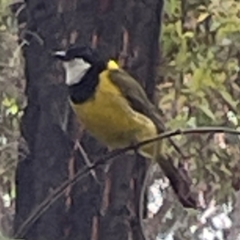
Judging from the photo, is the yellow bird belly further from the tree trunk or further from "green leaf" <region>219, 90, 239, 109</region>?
"green leaf" <region>219, 90, 239, 109</region>

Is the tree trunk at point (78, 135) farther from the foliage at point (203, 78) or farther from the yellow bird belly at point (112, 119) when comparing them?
the foliage at point (203, 78)

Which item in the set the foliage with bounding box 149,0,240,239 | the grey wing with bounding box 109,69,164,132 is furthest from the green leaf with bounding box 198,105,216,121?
the grey wing with bounding box 109,69,164,132

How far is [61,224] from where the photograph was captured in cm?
234

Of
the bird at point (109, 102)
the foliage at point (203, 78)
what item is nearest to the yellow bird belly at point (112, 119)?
the bird at point (109, 102)

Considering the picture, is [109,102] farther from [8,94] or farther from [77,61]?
[8,94]

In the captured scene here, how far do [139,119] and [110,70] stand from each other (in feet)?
0.42

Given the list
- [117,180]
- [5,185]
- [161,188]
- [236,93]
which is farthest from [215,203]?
[117,180]


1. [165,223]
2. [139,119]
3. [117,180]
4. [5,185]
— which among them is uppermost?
[139,119]

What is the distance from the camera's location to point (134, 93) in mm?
2275

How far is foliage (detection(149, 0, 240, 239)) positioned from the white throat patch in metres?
0.70

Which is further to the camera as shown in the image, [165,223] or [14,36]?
[165,223]

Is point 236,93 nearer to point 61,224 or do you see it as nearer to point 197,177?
point 197,177

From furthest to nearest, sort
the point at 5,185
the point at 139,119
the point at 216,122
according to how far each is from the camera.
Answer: the point at 5,185, the point at 216,122, the point at 139,119

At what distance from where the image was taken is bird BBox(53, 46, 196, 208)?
221cm
